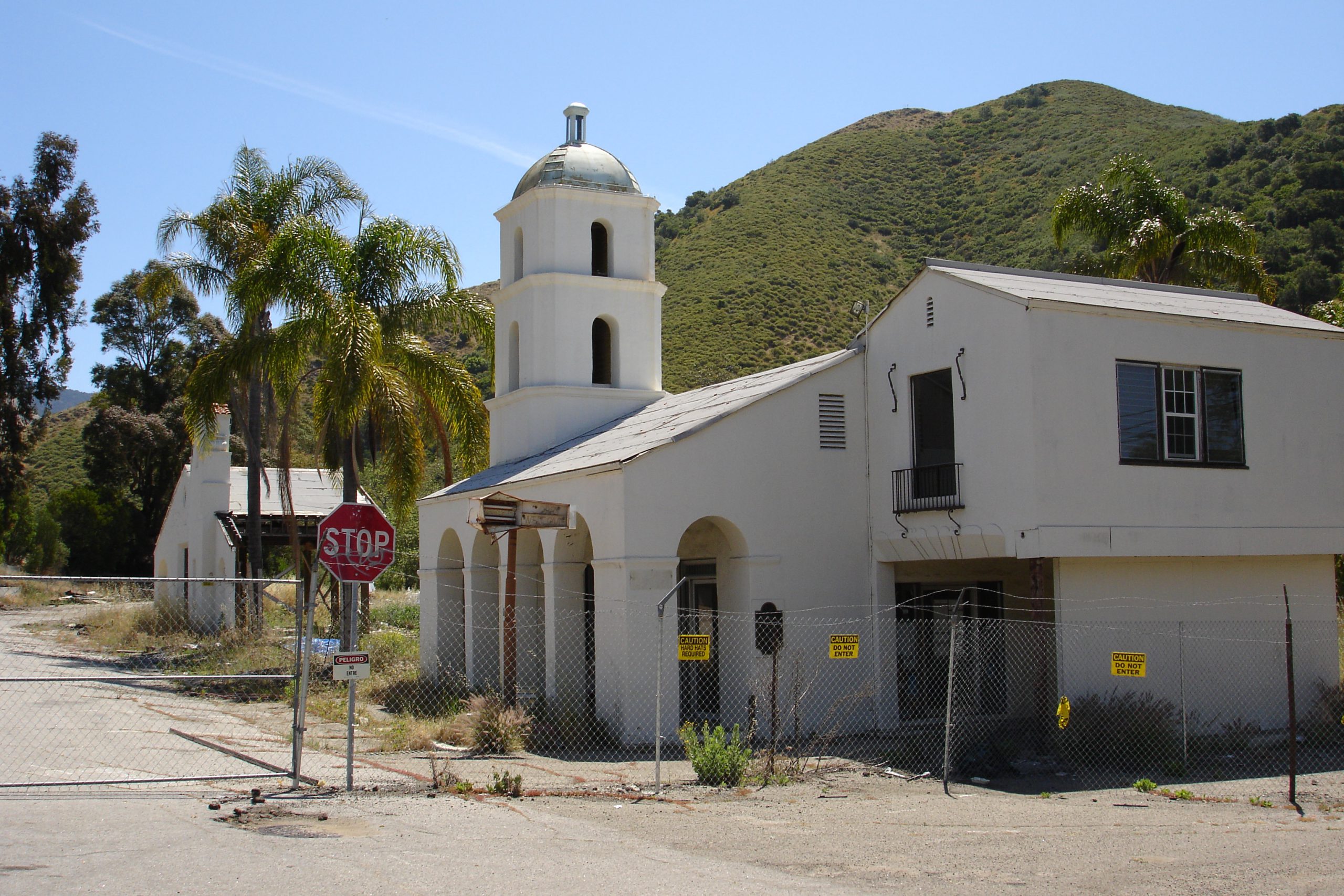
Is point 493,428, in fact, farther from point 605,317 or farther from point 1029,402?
point 1029,402

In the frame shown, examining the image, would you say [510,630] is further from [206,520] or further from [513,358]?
Answer: [206,520]

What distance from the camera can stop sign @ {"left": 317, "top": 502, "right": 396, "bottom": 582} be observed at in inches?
441

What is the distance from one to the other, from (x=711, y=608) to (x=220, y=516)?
702 inches

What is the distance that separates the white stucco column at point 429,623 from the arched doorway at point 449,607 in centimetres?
2

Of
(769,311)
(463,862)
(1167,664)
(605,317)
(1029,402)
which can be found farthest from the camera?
(769,311)

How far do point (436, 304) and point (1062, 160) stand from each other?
48374 mm

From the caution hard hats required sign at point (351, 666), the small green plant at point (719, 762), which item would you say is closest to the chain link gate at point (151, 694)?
the caution hard hats required sign at point (351, 666)

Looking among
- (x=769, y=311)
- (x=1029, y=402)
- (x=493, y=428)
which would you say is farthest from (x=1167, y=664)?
(x=769, y=311)

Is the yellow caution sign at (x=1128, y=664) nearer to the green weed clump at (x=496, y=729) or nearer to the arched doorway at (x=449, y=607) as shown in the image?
the green weed clump at (x=496, y=729)

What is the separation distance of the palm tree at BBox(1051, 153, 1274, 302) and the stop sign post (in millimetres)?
19053

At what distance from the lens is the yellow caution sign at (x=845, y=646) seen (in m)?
13.5

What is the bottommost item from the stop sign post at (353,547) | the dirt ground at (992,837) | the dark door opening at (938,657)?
the dirt ground at (992,837)

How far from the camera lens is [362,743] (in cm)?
1530

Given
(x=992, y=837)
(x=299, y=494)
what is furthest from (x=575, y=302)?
(x=299, y=494)
